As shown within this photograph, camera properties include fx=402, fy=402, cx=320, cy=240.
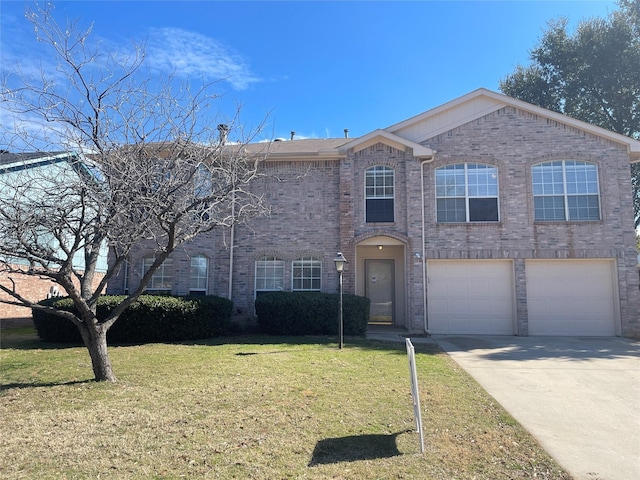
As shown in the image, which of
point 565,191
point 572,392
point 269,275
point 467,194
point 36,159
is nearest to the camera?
point 572,392

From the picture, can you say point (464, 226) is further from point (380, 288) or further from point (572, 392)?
point (572, 392)

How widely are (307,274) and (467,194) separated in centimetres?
597

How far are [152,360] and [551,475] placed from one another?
24.0 feet

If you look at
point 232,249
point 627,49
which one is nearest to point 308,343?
point 232,249

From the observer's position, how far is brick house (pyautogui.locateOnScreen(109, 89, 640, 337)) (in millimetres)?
12695

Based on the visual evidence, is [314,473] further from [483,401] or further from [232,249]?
[232,249]

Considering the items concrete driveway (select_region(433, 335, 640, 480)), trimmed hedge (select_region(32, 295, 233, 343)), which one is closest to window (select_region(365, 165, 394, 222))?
concrete driveway (select_region(433, 335, 640, 480))

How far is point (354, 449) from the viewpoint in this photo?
4.15 metres

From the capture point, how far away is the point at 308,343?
10.5 meters

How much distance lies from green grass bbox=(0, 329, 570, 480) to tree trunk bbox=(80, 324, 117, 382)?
0.76 ft

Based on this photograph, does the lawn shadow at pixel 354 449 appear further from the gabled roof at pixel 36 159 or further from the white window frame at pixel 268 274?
the white window frame at pixel 268 274

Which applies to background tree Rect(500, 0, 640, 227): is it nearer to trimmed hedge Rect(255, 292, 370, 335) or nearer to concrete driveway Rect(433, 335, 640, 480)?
concrete driveway Rect(433, 335, 640, 480)

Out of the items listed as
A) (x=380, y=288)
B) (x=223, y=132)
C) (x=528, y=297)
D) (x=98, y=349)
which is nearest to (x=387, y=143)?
(x=380, y=288)

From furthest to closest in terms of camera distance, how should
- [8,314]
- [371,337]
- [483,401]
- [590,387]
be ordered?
[8,314]
[371,337]
[590,387]
[483,401]
